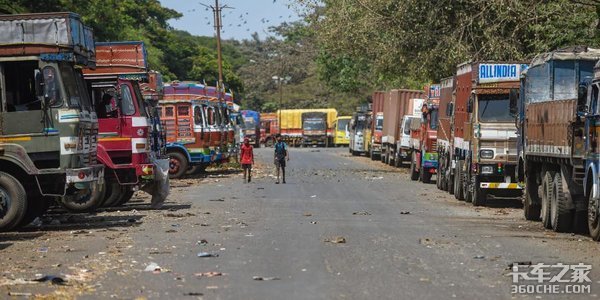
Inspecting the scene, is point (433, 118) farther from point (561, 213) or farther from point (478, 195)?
point (561, 213)

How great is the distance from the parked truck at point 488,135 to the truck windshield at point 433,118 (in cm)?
766

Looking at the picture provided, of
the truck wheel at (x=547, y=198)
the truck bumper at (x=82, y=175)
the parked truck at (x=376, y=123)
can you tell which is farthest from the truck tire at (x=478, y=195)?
the parked truck at (x=376, y=123)

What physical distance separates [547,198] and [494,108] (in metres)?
7.04

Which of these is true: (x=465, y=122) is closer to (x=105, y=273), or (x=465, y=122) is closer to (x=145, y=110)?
(x=145, y=110)

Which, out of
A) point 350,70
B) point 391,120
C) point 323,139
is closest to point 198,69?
point 323,139

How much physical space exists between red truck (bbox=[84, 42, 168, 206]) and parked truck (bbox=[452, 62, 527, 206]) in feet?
24.6

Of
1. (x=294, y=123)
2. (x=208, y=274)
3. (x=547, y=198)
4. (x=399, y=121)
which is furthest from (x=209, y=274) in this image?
(x=294, y=123)

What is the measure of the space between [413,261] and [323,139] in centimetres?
7579

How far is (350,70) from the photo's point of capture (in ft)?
228

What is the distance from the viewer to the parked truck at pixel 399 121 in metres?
42.6

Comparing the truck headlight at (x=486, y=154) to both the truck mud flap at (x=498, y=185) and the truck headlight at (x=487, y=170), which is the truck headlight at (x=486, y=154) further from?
the truck mud flap at (x=498, y=185)

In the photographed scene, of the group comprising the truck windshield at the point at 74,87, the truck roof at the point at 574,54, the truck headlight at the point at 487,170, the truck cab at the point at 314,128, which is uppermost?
the truck roof at the point at 574,54

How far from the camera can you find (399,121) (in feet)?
151

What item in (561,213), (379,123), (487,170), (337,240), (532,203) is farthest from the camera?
(379,123)
